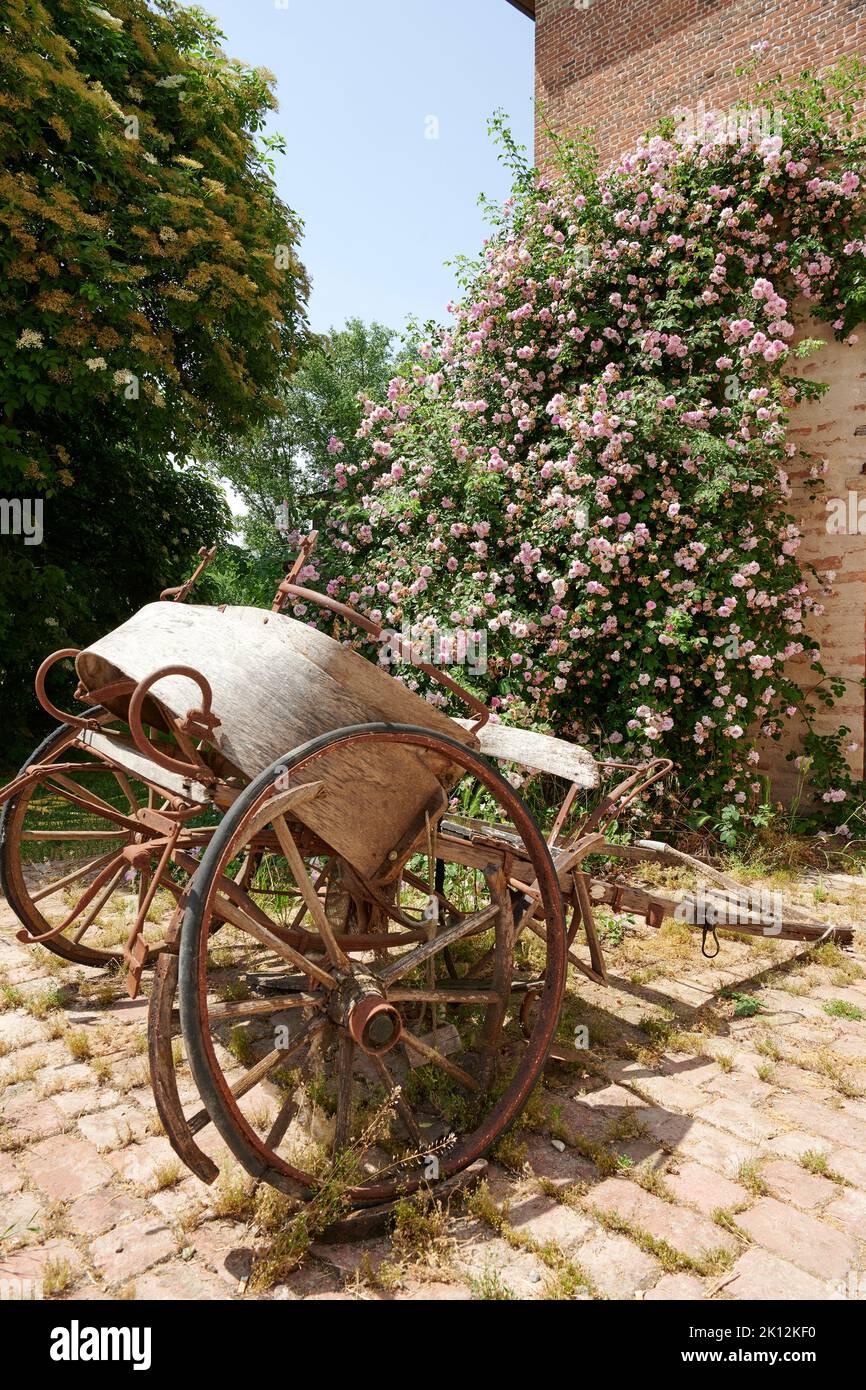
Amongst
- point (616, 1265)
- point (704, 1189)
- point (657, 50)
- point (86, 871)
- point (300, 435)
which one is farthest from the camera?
point (300, 435)

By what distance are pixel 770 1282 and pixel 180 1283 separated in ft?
4.67

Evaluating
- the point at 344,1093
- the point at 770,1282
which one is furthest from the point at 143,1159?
the point at 770,1282

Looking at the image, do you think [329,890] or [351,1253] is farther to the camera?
[329,890]

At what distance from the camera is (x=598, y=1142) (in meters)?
2.53

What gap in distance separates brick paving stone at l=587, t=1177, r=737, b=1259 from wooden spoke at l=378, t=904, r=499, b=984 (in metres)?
0.80

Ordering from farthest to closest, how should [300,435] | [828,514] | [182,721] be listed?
1. [300,435]
2. [828,514]
3. [182,721]

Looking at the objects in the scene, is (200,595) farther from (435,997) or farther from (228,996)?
(435,997)

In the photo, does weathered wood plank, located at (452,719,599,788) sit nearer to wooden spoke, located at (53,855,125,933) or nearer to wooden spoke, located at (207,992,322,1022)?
wooden spoke, located at (207,992,322,1022)

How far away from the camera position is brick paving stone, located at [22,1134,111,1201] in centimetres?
228

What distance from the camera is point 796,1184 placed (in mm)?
2363

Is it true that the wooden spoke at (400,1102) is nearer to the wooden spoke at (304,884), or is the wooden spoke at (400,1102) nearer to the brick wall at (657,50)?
the wooden spoke at (304,884)

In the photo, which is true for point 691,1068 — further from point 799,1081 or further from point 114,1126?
point 114,1126

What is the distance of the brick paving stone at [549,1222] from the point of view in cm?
209
